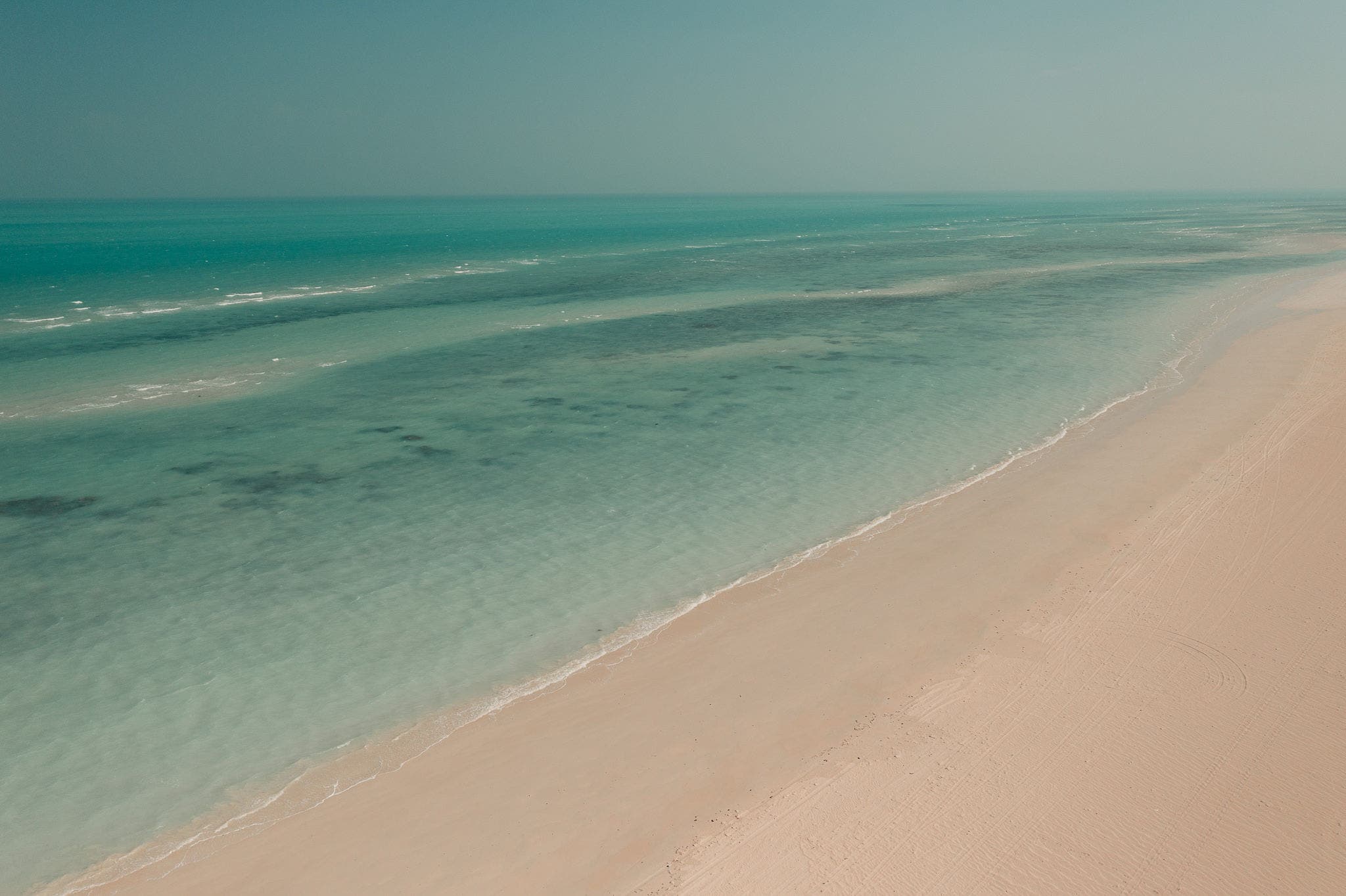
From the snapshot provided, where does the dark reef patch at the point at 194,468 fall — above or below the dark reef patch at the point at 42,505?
above

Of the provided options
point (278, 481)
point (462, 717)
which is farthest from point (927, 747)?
point (278, 481)

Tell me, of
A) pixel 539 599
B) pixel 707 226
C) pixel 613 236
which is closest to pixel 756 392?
pixel 539 599

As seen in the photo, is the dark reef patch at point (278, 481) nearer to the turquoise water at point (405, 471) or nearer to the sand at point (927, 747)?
the turquoise water at point (405, 471)

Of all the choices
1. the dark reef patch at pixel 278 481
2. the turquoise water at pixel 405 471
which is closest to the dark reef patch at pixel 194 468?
the turquoise water at pixel 405 471

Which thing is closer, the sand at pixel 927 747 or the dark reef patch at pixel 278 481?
the sand at pixel 927 747

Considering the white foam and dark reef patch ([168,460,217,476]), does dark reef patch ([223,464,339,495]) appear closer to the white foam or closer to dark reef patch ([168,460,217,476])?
dark reef patch ([168,460,217,476])

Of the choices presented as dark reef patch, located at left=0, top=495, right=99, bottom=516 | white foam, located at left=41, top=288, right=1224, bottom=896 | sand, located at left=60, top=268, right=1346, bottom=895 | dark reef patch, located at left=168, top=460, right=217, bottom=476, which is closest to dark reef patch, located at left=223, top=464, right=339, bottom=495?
dark reef patch, located at left=168, top=460, right=217, bottom=476

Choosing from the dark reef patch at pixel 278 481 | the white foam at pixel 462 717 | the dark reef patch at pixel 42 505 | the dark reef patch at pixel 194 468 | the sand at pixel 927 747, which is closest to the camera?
the sand at pixel 927 747
